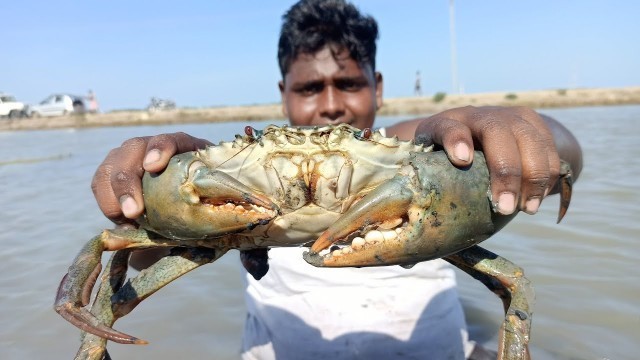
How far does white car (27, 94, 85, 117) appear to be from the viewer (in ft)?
105

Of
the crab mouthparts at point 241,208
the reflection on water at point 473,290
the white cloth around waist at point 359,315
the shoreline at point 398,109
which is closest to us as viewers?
the crab mouthparts at point 241,208

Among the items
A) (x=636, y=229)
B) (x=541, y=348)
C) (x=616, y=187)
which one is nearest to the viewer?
(x=541, y=348)

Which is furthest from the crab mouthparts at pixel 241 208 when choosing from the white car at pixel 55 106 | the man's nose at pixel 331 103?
the white car at pixel 55 106

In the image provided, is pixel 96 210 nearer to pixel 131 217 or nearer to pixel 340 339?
pixel 340 339

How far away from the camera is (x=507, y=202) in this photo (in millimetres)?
1694

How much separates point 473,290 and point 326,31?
7.87 feet

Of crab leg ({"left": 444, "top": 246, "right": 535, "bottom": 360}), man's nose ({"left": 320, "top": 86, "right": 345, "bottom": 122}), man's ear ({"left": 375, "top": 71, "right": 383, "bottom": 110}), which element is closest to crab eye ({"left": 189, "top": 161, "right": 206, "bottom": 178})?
crab leg ({"left": 444, "top": 246, "right": 535, "bottom": 360})

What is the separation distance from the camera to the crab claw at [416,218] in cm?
165

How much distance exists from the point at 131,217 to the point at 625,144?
1072 centimetres

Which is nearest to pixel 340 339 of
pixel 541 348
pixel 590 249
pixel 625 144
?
pixel 541 348

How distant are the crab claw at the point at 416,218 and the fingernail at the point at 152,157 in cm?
66

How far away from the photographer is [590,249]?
4.87 meters

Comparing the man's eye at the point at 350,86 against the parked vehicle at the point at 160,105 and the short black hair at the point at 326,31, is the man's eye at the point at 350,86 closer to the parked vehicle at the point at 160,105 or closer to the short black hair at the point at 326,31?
the short black hair at the point at 326,31

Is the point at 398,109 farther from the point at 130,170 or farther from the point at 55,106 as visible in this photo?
the point at 130,170
